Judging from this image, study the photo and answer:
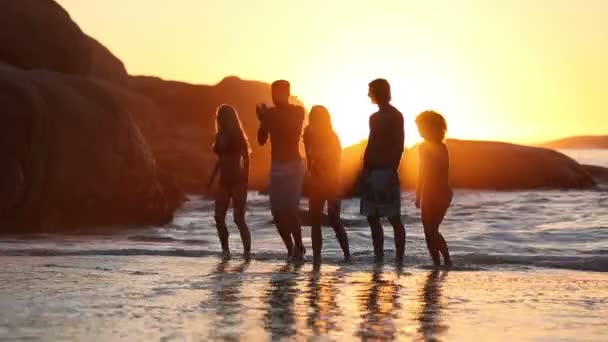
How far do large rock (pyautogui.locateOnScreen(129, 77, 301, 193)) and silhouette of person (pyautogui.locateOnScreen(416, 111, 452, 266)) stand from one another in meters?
21.5

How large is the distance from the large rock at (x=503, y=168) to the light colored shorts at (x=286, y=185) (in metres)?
19.6

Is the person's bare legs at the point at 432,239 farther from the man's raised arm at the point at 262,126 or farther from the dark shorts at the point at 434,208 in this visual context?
the man's raised arm at the point at 262,126

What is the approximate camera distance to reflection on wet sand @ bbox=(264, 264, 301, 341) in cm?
550

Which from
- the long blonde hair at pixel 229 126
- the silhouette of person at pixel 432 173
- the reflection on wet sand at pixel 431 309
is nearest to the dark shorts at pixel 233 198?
the long blonde hair at pixel 229 126

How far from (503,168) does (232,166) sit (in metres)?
22.0

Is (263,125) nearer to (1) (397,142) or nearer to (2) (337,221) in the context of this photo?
(2) (337,221)

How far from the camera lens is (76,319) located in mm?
5859

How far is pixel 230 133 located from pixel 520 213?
990cm

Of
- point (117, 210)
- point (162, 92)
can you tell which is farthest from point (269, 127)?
point (162, 92)

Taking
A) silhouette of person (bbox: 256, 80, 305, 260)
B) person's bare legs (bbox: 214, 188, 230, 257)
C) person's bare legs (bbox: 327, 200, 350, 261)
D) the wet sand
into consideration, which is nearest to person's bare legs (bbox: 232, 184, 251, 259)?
person's bare legs (bbox: 214, 188, 230, 257)

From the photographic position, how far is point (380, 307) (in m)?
6.46

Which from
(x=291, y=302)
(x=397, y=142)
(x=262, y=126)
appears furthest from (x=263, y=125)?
(x=291, y=302)

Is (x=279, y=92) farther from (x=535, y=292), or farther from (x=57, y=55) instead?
(x=57, y=55)

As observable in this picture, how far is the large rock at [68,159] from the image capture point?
1445 cm
